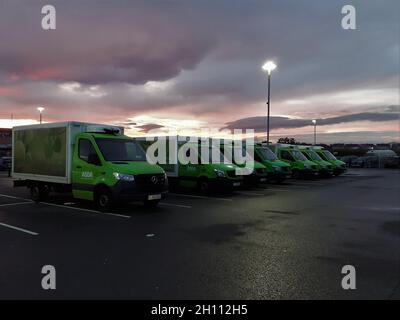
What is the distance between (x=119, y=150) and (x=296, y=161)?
16.0 meters

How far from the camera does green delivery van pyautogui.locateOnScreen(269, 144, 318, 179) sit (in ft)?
79.8

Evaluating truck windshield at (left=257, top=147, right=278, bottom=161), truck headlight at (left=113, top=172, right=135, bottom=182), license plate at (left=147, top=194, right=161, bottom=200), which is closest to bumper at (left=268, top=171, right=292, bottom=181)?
truck windshield at (left=257, top=147, right=278, bottom=161)

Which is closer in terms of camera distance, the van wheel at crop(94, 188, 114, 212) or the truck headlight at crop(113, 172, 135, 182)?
the truck headlight at crop(113, 172, 135, 182)

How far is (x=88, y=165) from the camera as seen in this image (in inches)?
434

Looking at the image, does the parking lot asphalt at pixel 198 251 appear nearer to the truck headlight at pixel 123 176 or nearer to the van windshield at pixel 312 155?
the truck headlight at pixel 123 176

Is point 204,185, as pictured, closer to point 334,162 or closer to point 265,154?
point 265,154

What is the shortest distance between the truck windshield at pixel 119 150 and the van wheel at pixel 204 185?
3.98m

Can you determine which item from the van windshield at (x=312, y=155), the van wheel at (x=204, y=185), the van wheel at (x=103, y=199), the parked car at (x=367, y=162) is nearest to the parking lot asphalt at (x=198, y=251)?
the van wheel at (x=103, y=199)

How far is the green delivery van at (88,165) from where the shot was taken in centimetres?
1049

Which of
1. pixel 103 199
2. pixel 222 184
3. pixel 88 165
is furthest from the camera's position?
pixel 222 184

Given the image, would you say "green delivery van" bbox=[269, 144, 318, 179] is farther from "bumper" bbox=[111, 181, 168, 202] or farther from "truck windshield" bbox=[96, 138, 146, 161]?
"bumper" bbox=[111, 181, 168, 202]

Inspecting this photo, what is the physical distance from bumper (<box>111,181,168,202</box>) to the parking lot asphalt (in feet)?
1.46

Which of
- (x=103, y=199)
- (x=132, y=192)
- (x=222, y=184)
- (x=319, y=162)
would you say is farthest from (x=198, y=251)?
(x=319, y=162)
